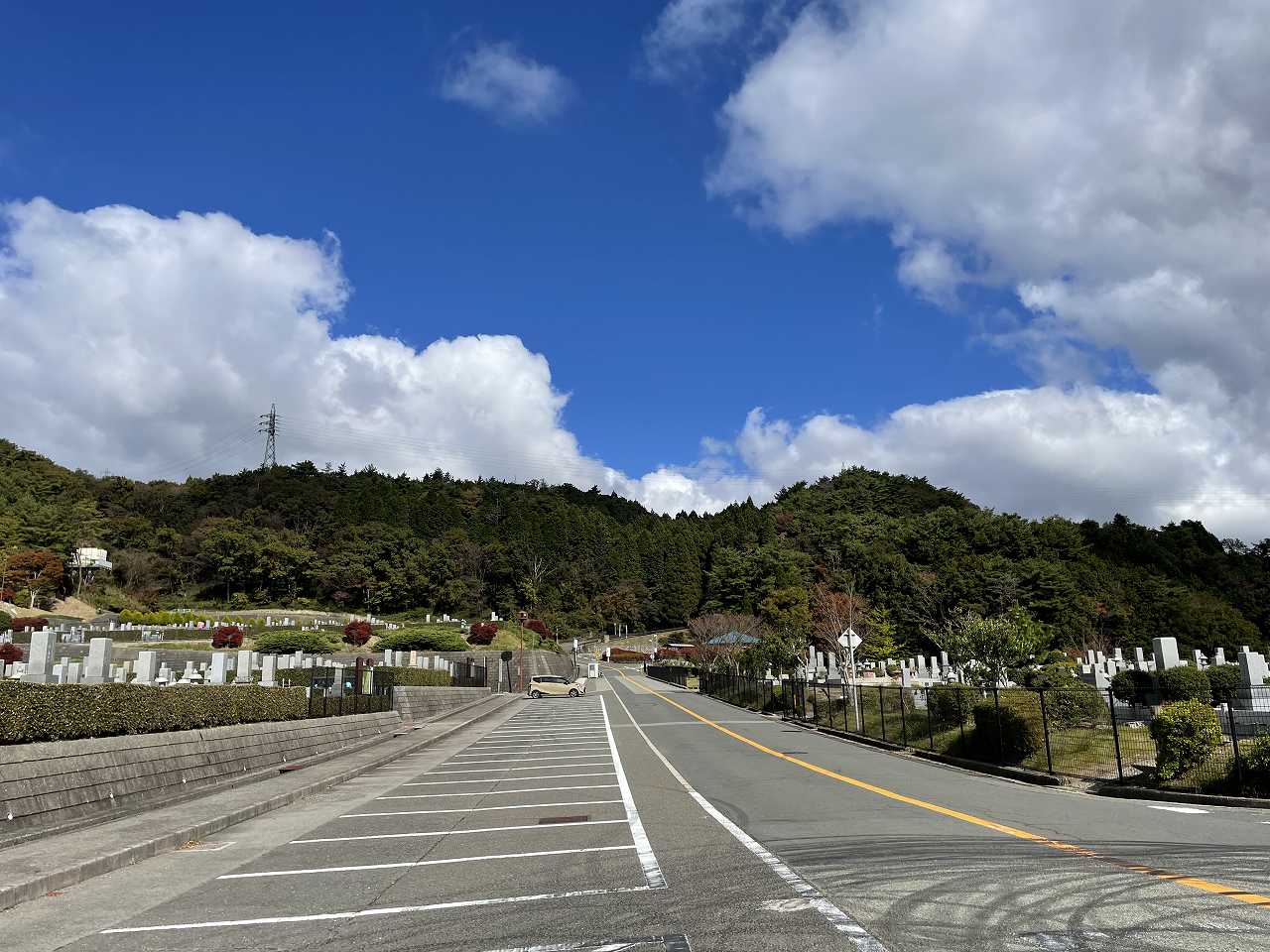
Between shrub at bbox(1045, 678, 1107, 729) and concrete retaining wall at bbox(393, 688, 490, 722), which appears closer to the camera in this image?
shrub at bbox(1045, 678, 1107, 729)

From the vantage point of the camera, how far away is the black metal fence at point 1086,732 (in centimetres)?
1373

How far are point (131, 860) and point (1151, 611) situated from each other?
101249 mm

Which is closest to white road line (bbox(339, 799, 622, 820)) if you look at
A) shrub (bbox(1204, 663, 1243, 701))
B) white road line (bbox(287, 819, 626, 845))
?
white road line (bbox(287, 819, 626, 845))

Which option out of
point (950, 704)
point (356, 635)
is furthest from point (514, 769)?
point (356, 635)

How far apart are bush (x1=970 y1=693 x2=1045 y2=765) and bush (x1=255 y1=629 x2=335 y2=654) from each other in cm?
4329

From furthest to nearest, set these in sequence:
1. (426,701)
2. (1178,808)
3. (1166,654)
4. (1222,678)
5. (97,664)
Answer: (426,701), (1166,654), (1222,678), (97,664), (1178,808)

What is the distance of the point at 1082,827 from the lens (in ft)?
33.6

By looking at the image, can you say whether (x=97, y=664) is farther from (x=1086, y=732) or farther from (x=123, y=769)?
(x=1086, y=732)

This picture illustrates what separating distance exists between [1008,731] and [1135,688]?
11962mm

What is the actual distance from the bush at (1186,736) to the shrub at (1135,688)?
1352 cm

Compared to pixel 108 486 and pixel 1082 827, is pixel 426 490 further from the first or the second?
pixel 1082 827

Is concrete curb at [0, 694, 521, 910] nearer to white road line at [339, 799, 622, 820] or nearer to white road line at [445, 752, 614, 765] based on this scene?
white road line at [339, 799, 622, 820]

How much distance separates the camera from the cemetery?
13.8 metres

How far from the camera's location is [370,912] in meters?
6.71
